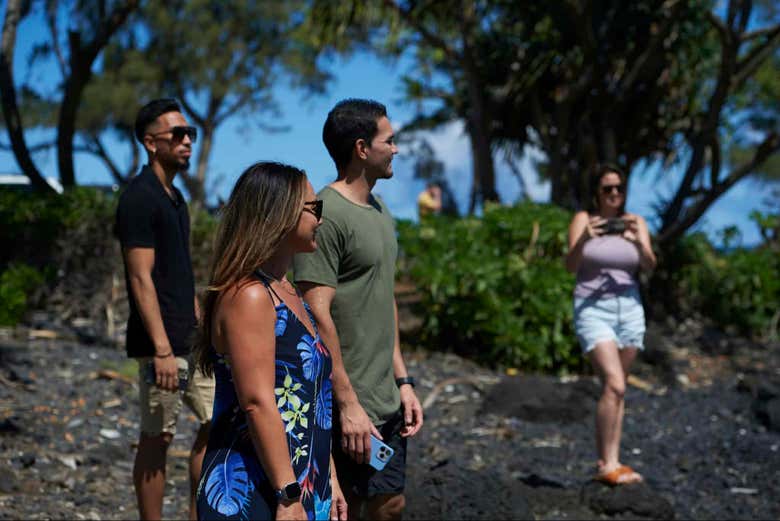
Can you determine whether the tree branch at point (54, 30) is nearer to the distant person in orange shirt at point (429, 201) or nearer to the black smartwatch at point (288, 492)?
the distant person in orange shirt at point (429, 201)

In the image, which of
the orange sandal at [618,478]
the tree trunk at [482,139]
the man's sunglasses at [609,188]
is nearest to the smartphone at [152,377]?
the orange sandal at [618,478]

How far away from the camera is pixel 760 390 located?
7277 millimetres

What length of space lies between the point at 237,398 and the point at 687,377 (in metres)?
7.27

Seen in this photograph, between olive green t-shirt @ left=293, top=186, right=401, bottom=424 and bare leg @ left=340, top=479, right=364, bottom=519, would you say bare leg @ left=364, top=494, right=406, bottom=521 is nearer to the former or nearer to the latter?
bare leg @ left=340, top=479, right=364, bottom=519

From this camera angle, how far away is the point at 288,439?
2361mm

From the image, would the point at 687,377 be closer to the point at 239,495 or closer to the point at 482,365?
the point at 482,365

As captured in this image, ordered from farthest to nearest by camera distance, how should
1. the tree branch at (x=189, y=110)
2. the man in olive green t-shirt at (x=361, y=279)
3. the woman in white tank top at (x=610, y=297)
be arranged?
1. the tree branch at (x=189, y=110)
2. the woman in white tank top at (x=610, y=297)
3. the man in olive green t-shirt at (x=361, y=279)

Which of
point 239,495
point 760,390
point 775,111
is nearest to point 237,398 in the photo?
point 239,495

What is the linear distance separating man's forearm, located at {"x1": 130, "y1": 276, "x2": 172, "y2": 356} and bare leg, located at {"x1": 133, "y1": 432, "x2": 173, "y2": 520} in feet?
1.29

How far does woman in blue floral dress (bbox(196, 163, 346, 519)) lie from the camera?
2271 millimetres

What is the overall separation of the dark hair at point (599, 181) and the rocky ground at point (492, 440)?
1514mm

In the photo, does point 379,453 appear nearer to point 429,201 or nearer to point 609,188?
point 609,188

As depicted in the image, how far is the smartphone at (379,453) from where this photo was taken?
3.15 meters

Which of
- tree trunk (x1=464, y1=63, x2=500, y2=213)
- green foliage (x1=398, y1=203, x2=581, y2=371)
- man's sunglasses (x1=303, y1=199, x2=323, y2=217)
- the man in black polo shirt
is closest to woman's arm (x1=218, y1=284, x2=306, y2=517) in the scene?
man's sunglasses (x1=303, y1=199, x2=323, y2=217)
